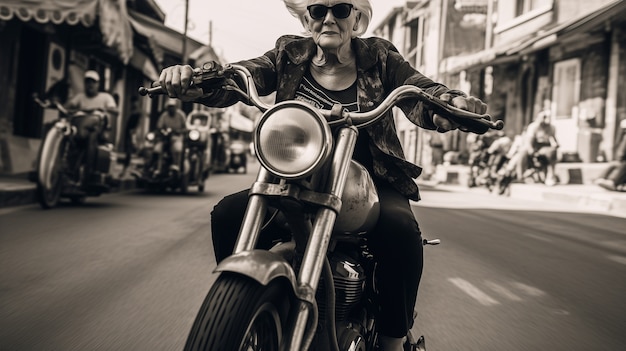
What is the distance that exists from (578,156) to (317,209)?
1787 centimetres

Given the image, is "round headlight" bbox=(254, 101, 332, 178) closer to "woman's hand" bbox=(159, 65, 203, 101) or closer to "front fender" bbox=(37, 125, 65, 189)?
"woman's hand" bbox=(159, 65, 203, 101)

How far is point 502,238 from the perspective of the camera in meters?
7.06

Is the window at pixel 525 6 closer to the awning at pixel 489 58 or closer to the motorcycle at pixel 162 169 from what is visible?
the awning at pixel 489 58

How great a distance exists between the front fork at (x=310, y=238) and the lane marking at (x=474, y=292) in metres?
2.55

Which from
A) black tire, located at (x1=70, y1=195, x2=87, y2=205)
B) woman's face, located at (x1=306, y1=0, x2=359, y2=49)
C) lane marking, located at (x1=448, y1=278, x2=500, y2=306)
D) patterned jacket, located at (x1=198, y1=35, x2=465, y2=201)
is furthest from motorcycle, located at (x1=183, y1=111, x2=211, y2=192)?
woman's face, located at (x1=306, y1=0, x2=359, y2=49)

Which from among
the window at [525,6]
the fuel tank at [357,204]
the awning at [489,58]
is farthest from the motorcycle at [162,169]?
the window at [525,6]

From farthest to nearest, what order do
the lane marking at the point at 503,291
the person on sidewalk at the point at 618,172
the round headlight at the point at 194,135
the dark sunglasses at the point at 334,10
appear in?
the person on sidewalk at the point at 618,172 → the round headlight at the point at 194,135 → the lane marking at the point at 503,291 → the dark sunglasses at the point at 334,10

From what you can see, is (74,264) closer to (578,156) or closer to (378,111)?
(378,111)

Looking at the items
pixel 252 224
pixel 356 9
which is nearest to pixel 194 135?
pixel 356 9

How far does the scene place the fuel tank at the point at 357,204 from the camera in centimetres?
192

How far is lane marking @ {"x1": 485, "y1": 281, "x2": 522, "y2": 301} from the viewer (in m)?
4.23

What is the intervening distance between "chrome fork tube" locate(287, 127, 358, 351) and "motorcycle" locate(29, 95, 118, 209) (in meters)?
6.49

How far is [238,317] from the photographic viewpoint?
149 cm

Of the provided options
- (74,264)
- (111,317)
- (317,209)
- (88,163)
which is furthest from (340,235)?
(88,163)
